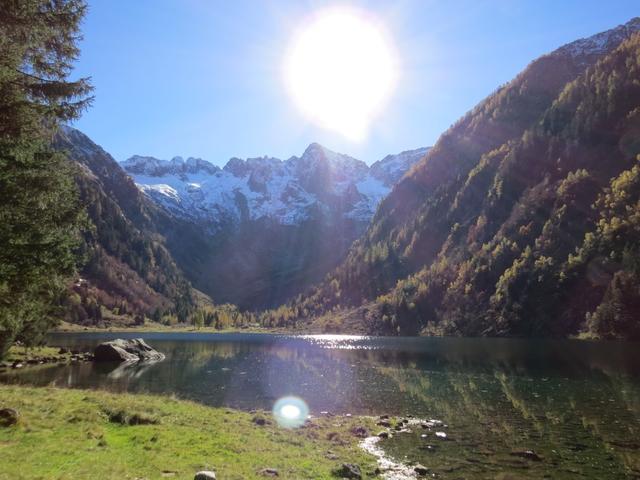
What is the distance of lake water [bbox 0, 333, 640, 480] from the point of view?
27.9m

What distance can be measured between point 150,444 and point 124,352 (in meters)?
81.0

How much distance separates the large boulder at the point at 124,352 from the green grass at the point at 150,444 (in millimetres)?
60058

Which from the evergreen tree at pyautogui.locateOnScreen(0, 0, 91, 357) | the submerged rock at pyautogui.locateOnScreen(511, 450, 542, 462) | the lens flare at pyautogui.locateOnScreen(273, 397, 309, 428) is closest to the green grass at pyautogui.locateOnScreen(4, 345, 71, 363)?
the lens flare at pyautogui.locateOnScreen(273, 397, 309, 428)

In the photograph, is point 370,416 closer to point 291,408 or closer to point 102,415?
point 291,408

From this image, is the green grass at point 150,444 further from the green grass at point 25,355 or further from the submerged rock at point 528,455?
the green grass at point 25,355

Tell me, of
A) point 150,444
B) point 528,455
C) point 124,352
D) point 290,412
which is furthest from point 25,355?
point 528,455

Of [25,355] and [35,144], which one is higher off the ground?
[35,144]

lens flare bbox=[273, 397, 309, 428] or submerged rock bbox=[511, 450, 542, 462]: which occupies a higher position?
submerged rock bbox=[511, 450, 542, 462]

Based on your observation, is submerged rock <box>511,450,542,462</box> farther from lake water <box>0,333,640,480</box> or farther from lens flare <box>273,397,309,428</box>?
lens flare <box>273,397,309,428</box>

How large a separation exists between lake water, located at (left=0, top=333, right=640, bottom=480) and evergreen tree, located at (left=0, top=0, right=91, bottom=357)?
73.2ft

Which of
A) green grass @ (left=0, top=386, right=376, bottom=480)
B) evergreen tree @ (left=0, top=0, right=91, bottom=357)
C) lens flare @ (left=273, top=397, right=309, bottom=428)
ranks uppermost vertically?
evergreen tree @ (left=0, top=0, right=91, bottom=357)

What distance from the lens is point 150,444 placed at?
22.9 meters

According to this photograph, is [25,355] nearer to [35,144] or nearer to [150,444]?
[150,444]

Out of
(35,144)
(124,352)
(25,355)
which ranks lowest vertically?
(124,352)
